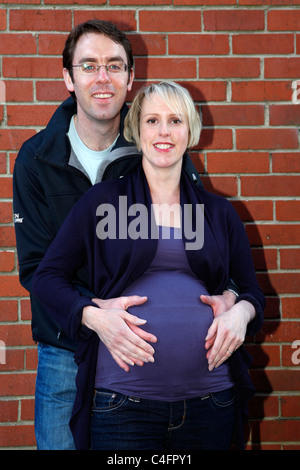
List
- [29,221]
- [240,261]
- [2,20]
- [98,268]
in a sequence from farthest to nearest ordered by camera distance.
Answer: [2,20]
[29,221]
[240,261]
[98,268]

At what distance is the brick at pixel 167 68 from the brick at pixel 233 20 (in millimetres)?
A: 202

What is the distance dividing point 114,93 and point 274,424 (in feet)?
5.92

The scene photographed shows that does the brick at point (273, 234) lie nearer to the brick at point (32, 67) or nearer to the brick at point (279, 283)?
the brick at point (279, 283)

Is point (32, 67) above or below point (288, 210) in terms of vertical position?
above

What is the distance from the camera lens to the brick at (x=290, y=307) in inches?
102

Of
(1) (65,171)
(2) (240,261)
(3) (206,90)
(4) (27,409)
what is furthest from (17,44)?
(4) (27,409)

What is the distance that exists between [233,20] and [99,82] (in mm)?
889

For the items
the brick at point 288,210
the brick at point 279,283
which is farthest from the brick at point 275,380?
the brick at point 288,210

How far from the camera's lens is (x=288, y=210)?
8.48 ft

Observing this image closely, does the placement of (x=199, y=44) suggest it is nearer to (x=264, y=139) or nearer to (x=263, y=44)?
(x=263, y=44)

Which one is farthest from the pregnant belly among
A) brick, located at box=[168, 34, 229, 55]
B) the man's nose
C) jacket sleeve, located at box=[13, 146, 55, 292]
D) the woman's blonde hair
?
brick, located at box=[168, 34, 229, 55]

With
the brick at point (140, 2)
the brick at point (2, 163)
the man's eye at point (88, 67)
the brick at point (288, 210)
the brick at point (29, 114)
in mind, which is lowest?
the brick at point (288, 210)

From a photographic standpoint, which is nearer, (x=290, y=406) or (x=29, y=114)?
(x=29, y=114)
